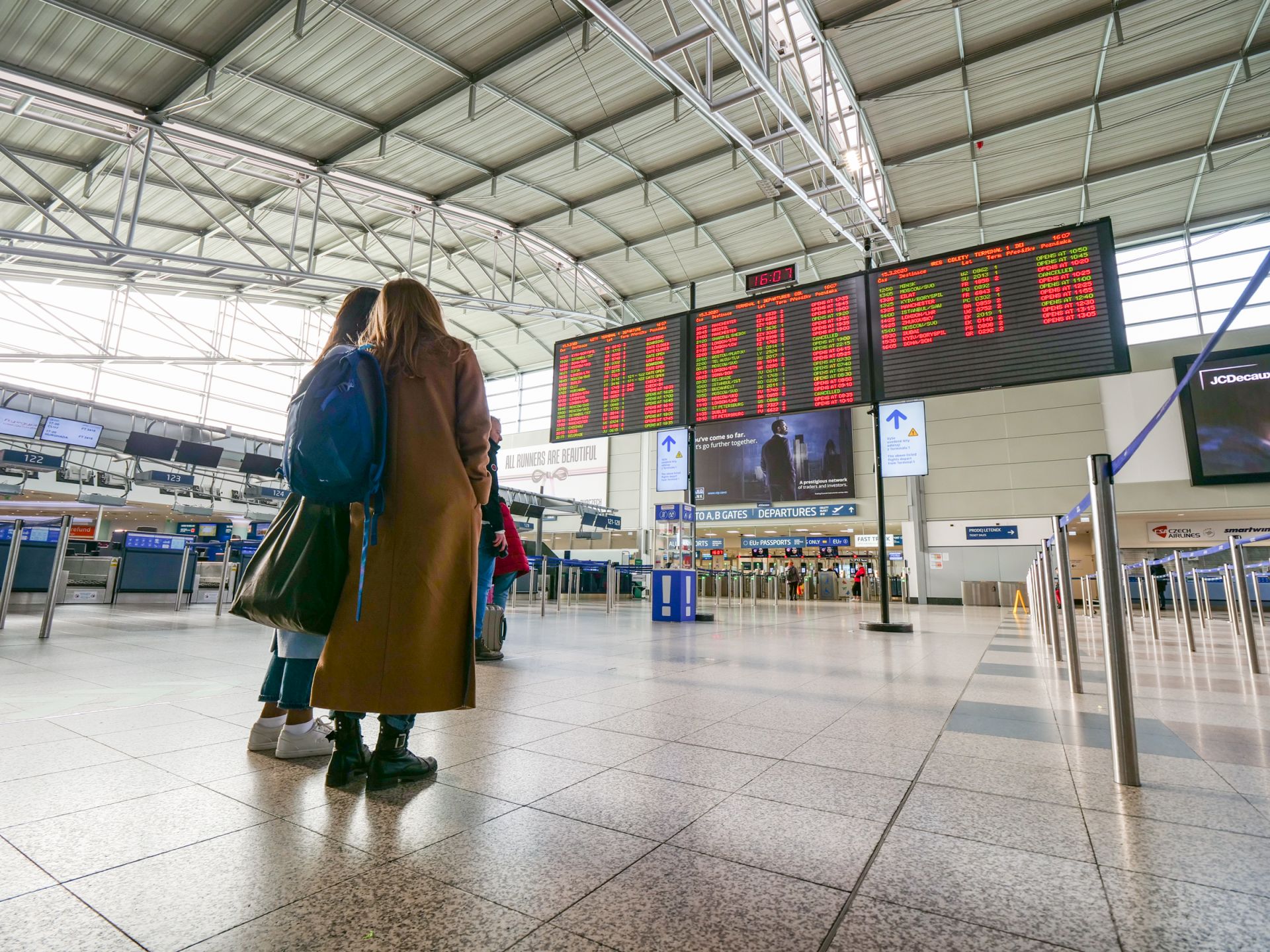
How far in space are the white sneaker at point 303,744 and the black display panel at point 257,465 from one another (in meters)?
8.75

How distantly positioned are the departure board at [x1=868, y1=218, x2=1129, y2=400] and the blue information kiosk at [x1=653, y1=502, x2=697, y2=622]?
10.3 ft

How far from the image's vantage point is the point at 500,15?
8164 millimetres

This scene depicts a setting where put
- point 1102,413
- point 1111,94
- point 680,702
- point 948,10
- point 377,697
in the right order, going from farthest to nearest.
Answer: point 1102,413
point 1111,94
point 948,10
point 680,702
point 377,697

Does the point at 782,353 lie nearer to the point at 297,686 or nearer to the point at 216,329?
the point at 297,686

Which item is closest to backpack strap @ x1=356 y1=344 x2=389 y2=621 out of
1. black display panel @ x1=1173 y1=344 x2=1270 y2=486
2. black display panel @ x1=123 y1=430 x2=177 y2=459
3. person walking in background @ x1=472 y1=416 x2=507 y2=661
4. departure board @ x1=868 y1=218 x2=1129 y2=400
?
person walking in background @ x1=472 y1=416 x2=507 y2=661

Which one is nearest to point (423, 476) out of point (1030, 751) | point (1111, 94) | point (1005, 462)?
point (1030, 751)

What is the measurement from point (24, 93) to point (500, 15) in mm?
6284

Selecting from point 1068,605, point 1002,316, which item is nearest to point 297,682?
point 1068,605

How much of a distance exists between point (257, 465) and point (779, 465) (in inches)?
550

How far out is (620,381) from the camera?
8.05 metres

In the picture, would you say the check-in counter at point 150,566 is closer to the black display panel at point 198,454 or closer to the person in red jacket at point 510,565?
the black display panel at point 198,454

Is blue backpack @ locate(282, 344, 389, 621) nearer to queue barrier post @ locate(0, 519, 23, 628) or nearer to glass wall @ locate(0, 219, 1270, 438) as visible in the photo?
queue barrier post @ locate(0, 519, 23, 628)

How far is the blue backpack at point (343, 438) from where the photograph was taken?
1.38 m

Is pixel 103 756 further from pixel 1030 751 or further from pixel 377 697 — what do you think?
pixel 1030 751
